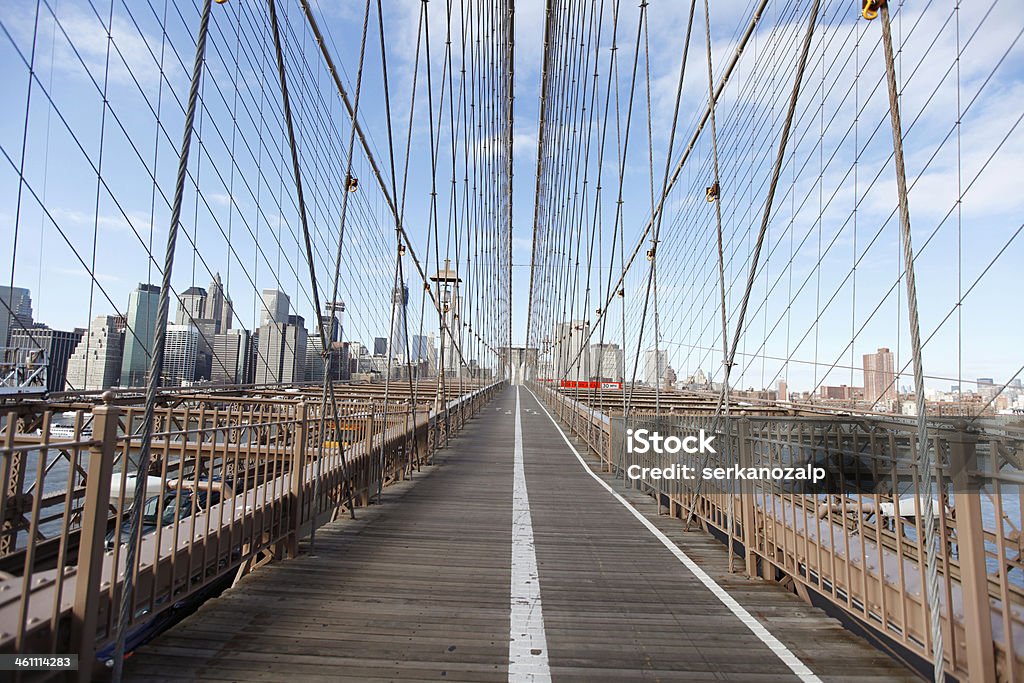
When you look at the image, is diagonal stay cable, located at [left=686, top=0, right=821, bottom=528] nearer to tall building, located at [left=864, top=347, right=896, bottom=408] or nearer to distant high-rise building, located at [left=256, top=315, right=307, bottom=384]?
tall building, located at [left=864, top=347, right=896, bottom=408]

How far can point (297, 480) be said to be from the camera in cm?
363

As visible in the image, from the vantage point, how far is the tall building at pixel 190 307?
11845 millimetres

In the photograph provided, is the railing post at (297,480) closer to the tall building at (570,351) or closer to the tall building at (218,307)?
the tall building at (218,307)

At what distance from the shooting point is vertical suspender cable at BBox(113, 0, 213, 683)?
6.35 feet

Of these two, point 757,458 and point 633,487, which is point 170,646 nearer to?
point 757,458

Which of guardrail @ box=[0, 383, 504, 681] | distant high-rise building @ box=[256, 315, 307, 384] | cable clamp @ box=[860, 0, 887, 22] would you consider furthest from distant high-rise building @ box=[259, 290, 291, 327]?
cable clamp @ box=[860, 0, 887, 22]

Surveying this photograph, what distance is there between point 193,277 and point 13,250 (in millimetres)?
5645

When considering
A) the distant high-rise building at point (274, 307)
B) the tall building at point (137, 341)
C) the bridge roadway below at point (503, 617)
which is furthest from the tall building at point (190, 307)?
the bridge roadway below at point (503, 617)

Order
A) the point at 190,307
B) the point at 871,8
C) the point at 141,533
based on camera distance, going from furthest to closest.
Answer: the point at 190,307
the point at 871,8
the point at 141,533

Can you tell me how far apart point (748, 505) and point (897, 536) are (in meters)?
1.39

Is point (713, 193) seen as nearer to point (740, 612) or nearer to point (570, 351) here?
point (740, 612)

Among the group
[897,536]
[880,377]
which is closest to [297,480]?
[897,536]

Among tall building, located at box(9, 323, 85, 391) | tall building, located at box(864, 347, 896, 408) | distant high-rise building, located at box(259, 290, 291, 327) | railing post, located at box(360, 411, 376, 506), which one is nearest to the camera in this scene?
railing post, located at box(360, 411, 376, 506)

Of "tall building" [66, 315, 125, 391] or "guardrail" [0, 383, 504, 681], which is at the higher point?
"tall building" [66, 315, 125, 391]
